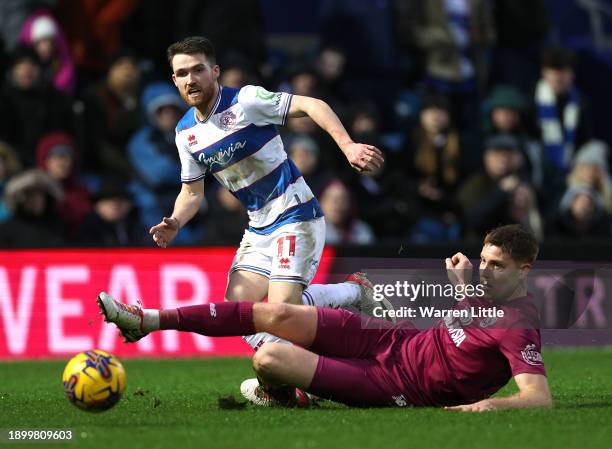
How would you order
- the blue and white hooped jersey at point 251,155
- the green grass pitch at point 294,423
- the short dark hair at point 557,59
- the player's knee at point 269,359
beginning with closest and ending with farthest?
1. the green grass pitch at point 294,423
2. the player's knee at point 269,359
3. the blue and white hooped jersey at point 251,155
4. the short dark hair at point 557,59

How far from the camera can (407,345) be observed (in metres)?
7.72

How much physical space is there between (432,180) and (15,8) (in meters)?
4.89

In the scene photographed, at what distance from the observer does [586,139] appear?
16016 millimetres

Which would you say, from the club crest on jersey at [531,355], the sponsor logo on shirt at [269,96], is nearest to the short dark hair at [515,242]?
the club crest on jersey at [531,355]

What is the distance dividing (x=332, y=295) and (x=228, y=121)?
4.26ft

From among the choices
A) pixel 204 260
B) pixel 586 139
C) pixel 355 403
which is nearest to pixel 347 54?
pixel 586 139

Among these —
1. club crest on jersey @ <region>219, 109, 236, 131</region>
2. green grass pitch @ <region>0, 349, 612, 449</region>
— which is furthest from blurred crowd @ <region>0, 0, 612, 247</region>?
club crest on jersey @ <region>219, 109, 236, 131</region>

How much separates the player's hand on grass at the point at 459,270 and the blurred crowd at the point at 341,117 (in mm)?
5736

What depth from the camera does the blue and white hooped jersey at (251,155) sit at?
8.39 metres

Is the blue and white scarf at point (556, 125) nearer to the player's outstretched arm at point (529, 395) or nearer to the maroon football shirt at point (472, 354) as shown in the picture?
the maroon football shirt at point (472, 354)

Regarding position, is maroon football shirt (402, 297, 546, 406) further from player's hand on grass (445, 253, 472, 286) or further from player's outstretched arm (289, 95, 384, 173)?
player's outstretched arm (289, 95, 384, 173)

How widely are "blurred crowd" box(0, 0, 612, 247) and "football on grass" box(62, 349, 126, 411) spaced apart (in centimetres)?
568

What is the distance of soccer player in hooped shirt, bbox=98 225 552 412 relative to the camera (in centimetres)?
721

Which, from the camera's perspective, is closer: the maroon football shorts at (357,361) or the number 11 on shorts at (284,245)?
the maroon football shorts at (357,361)
